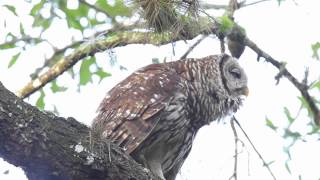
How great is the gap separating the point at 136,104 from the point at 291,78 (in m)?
1.59

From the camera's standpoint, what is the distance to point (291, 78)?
6.03m

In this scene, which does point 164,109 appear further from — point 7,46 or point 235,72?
point 7,46

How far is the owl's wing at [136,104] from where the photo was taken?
485cm

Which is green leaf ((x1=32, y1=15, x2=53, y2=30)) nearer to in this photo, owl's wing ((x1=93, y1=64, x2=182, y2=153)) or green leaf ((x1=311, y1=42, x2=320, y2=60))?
owl's wing ((x1=93, y1=64, x2=182, y2=153))

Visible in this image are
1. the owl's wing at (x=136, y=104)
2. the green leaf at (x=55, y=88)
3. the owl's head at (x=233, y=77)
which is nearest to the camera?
the owl's wing at (x=136, y=104)

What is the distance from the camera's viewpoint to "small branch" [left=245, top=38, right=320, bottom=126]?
233 inches

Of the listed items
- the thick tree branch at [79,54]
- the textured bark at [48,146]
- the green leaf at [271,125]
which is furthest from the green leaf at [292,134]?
the textured bark at [48,146]

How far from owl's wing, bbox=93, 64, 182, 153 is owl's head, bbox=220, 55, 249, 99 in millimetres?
618

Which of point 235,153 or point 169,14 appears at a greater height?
point 169,14

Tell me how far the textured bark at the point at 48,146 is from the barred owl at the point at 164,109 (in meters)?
1.16

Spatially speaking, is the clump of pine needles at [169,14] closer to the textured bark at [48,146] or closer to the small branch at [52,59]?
the textured bark at [48,146]

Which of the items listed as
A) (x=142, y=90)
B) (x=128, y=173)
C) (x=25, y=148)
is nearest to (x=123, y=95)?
(x=142, y=90)

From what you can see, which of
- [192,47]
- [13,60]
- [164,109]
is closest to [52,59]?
[13,60]

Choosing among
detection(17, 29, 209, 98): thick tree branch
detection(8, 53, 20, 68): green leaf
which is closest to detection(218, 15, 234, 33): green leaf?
detection(17, 29, 209, 98): thick tree branch
